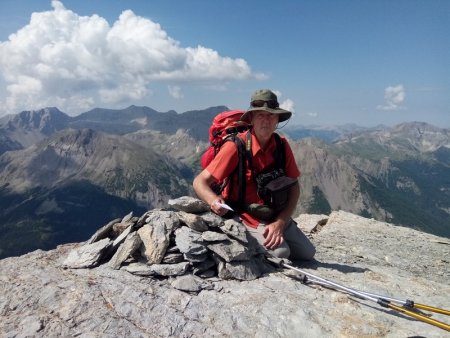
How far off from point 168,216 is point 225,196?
1.71 metres

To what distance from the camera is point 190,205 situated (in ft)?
34.0

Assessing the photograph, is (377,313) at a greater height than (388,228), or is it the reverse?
(377,313)

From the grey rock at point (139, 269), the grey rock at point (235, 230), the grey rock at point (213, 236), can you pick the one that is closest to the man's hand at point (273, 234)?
the grey rock at point (235, 230)

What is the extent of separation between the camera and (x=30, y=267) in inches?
390

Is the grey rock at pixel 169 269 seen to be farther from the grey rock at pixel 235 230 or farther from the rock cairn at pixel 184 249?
the grey rock at pixel 235 230

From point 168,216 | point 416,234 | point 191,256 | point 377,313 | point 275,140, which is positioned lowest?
point 416,234

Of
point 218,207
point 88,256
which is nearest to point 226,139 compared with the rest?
point 218,207

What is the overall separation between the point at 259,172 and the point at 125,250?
413cm

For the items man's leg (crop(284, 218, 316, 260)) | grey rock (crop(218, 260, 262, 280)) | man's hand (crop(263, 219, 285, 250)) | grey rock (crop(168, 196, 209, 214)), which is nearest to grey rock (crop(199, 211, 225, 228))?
grey rock (crop(168, 196, 209, 214))

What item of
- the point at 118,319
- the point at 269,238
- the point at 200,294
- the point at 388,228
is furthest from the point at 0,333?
the point at 388,228

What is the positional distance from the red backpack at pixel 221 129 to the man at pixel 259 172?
57 centimetres

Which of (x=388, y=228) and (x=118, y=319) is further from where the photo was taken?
(x=388, y=228)

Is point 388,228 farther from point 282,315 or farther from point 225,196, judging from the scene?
point 282,315

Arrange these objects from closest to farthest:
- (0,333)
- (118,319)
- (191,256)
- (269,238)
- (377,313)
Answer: (0,333) → (118,319) → (377,313) → (191,256) → (269,238)
